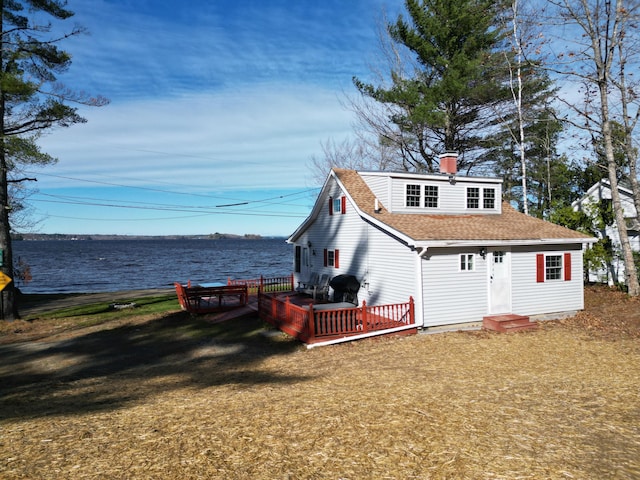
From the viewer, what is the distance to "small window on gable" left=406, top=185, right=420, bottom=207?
18.3m

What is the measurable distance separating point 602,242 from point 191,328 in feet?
75.8

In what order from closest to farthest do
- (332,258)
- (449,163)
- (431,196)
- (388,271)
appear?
(388,271)
(431,196)
(449,163)
(332,258)

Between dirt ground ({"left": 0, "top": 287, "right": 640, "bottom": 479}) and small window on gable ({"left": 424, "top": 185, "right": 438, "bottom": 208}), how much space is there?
20.6ft

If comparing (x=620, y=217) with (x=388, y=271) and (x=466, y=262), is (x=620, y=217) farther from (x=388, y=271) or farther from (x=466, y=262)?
(x=388, y=271)

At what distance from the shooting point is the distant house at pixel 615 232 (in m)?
24.7

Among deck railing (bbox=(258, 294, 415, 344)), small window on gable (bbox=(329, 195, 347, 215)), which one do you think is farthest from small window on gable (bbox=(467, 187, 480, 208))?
deck railing (bbox=(258, 294, 415, 344))

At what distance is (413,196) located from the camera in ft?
60.3

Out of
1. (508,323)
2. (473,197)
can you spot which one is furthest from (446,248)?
(473,197)

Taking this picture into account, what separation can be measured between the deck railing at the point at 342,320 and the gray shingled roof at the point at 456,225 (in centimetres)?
264

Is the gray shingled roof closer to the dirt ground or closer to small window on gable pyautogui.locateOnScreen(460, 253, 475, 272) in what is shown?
small window on gable pyautogui.locateOnScreen(460, 253, 475, 272)

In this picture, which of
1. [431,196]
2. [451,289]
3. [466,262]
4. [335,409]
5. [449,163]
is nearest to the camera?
[335,409]

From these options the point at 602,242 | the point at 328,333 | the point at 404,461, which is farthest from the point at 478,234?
the point at 602,242

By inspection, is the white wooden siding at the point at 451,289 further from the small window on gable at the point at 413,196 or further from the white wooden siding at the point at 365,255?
the small window on gable at the point at 413,196

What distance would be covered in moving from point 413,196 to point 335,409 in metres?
12.7
